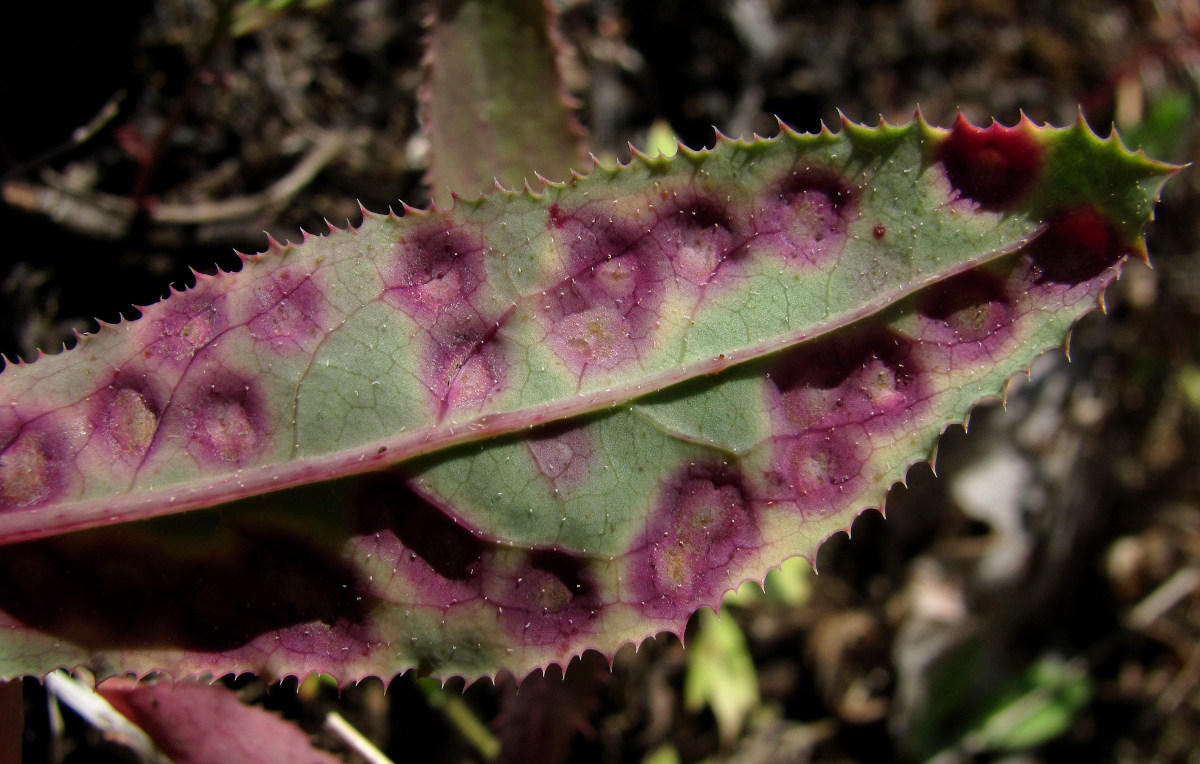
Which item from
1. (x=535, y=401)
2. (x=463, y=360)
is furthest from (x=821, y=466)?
(x=463, y=360)

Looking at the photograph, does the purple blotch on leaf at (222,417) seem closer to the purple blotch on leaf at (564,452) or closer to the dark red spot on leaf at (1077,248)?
the purple blotch on leaf at (564,452)

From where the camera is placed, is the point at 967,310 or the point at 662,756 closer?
the point at 967,310

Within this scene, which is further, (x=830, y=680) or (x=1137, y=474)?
(x=1137, y=474)

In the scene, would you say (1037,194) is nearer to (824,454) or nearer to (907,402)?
(907,402)

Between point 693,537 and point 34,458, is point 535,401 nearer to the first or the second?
point 693,537

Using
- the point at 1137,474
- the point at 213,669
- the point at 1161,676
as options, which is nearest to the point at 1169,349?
the point at 1137,474

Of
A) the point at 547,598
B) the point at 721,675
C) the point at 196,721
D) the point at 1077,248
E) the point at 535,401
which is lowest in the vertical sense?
the point at 721,675

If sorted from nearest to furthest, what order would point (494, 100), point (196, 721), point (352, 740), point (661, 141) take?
point (196, 721) < point (352, 740) < point (494, 100) < point (661, 141)
